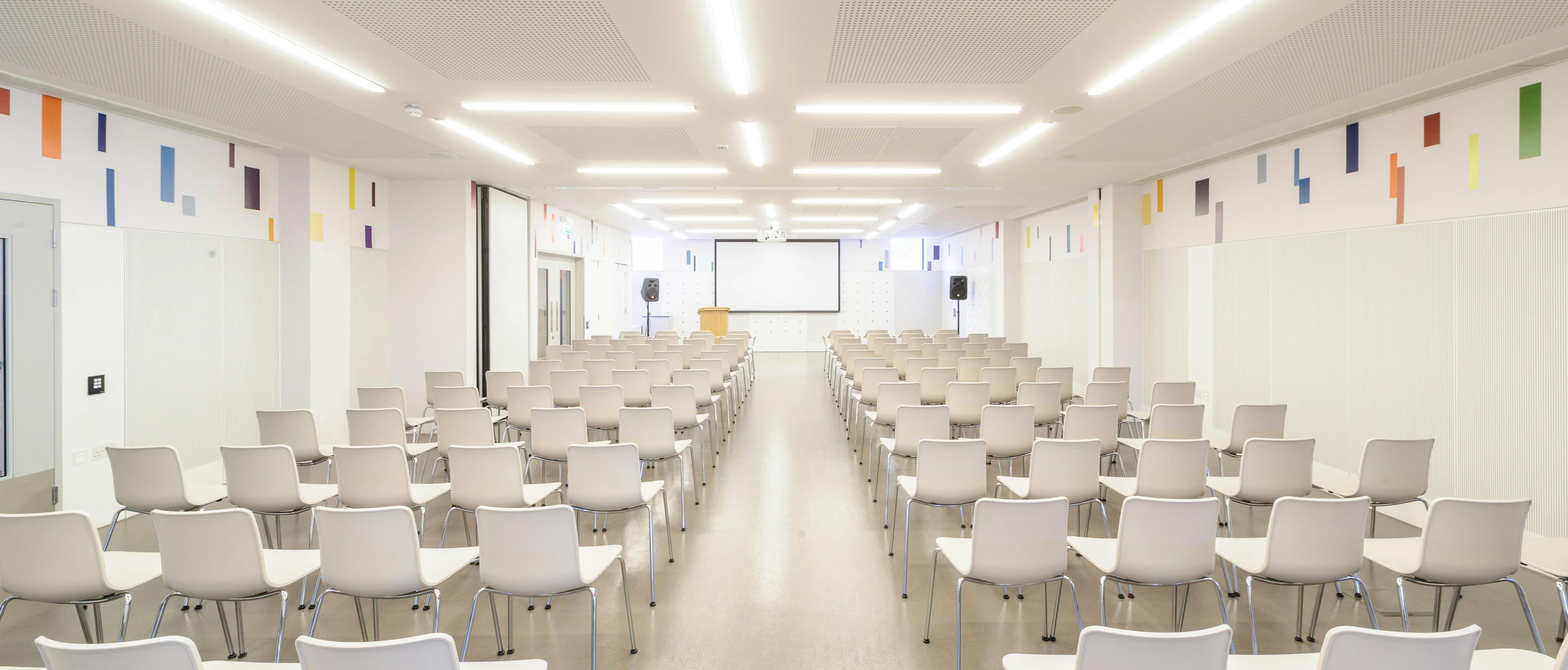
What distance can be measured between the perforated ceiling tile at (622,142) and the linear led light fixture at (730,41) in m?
1.60

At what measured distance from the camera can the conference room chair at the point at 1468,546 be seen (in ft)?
10.7

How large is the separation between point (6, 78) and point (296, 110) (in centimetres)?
166

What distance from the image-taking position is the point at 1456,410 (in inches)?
225

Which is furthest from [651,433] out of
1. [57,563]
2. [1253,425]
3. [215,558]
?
[1253,425]

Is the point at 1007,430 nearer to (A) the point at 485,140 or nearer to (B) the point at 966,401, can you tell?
(B) the point at 966,401

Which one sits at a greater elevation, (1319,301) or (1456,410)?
(1319,301)

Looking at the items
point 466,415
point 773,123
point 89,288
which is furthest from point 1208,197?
point 89,288

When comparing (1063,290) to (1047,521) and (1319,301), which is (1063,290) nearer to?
(1319,301)

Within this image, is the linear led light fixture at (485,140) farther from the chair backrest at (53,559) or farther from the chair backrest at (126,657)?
the chair backrest at (126,657)

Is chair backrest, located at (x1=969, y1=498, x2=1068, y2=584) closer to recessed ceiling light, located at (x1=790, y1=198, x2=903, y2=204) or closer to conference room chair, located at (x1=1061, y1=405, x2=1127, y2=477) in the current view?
conference room chair, located at (x1=1061, y1=405, x2=1127, y2=477)

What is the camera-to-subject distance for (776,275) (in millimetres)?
22188

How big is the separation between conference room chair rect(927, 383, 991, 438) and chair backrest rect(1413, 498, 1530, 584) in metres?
3.83

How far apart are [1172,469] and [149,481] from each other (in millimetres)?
5853

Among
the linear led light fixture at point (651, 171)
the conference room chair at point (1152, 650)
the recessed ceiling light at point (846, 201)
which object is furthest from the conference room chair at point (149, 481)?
the recessed ceiling light at point (846, 201)
